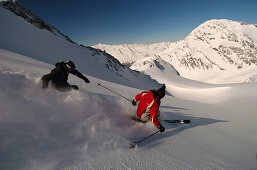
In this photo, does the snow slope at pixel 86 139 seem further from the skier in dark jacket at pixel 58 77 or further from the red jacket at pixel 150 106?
the red jacket at pixel 150 106

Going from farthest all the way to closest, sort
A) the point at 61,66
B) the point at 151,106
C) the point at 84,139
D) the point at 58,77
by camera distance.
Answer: the point at 61,66 → the point at 58,77 → the point at 151,106 → the point at 84,139

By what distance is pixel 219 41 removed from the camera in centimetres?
19625

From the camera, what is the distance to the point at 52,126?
3410mm

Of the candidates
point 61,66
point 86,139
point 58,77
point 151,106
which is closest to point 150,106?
point 151,106

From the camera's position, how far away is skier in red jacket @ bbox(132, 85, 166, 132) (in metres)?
4.24

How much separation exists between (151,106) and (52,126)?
2774mm

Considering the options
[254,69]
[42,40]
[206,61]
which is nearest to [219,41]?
[206,61]

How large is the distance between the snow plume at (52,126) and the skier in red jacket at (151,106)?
484 mm

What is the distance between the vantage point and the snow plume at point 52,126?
2.62m

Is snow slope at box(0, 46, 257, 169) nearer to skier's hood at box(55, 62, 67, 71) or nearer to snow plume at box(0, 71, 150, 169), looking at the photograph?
snow plume at box(0, 71, 150, 169)

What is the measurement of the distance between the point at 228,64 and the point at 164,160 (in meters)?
216

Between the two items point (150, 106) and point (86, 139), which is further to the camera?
point (150, 106)

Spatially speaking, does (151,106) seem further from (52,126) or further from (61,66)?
(61,66)

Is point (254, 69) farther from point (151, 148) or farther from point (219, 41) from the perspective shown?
point (151, 148)
